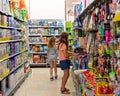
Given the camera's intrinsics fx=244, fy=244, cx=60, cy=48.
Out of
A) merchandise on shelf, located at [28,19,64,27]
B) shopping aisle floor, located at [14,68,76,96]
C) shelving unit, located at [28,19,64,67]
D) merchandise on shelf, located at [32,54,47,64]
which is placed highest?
merchandise on shelf, located at [28,19,64,27]

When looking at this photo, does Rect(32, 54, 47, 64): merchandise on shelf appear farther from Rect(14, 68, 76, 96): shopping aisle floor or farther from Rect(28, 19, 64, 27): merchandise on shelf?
Rect(14, 68, 76, 96): shopping aisle floor

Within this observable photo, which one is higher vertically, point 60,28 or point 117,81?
point 60,28

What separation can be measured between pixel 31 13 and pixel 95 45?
29.0ft

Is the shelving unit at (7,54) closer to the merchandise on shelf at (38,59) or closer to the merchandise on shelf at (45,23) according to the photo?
the merchandise on shelf at (38,59)

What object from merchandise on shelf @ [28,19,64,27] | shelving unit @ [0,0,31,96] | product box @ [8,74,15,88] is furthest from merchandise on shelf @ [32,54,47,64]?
product box @ [8,74,15,88]

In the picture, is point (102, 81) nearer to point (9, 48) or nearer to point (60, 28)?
point (9, 48)

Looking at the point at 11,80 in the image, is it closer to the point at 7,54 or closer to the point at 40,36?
the point at 7,54

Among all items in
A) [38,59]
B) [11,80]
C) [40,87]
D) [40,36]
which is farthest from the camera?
[40,36]

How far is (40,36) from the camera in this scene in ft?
40.9

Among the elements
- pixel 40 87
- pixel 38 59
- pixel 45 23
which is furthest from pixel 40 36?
pixel 40 87

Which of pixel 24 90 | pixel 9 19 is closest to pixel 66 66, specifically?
pixel 24 90

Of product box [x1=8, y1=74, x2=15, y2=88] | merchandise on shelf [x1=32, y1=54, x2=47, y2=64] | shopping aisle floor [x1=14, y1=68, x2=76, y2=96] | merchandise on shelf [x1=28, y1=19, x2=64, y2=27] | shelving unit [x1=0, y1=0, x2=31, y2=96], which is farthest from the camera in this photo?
merchandise on shelf [x1=28, y1=19, x2=64, y2=27]

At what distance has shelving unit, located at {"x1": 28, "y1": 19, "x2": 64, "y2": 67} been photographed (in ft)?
40.4

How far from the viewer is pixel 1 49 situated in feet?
18.2
